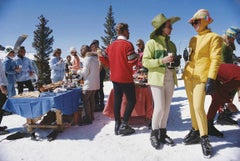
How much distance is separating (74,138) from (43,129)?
2.61 feet

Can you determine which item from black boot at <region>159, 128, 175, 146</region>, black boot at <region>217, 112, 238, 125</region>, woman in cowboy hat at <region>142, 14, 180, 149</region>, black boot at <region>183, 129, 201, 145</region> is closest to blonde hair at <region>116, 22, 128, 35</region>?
woman in cowboy hat at <region>142, 14, 180, 149</region>

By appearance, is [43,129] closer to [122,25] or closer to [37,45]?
[122,25]

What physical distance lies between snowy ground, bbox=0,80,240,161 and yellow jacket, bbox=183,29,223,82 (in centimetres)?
103

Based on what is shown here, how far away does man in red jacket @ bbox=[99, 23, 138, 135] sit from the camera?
11.2 ft

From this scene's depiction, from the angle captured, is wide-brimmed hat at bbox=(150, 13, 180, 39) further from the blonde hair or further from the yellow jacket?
the blonde hair

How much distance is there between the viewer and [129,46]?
3395 millimetres

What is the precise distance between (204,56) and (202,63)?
0.10m

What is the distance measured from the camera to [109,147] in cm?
318

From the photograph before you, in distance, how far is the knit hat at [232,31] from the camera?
349cm

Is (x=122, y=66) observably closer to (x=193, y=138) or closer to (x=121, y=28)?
(x=121, y=28)

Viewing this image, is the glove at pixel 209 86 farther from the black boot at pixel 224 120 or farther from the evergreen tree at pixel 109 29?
the evergreen tree at pixel 109 29

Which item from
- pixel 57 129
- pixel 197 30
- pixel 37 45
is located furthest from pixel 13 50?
pixel 37 45

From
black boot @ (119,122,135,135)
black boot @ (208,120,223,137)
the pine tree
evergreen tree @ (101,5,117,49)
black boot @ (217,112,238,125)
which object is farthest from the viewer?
evergreen tree @ (101,5,117,49)

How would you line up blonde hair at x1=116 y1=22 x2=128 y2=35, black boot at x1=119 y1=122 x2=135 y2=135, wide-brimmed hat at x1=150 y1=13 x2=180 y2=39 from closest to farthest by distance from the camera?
wide-brimmed hat at x1=150 y1=13 x2=180 y2=39 → blonde hair at x1=116 y1=22 x2=128 y2=35 → black boot at x1=119 y1=122 x2=135 y2=135
